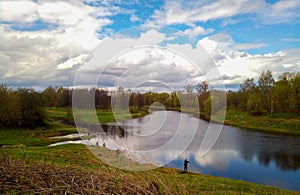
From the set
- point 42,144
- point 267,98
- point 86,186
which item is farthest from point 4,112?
point 267,98

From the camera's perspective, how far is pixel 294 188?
17281 mm

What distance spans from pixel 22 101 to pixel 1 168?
1645 inches

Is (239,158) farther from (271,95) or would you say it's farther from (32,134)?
(271,95)

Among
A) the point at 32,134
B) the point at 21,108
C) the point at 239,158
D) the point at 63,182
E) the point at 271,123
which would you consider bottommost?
the point at 239,158

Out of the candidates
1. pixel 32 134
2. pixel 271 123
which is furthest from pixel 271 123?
pixel 32 134

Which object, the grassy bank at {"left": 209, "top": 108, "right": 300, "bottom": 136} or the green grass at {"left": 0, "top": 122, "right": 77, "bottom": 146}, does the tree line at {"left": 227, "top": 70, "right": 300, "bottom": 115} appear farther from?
the green grass at {"left": 0, "top": 122, "right": 77, "bottom": 146}

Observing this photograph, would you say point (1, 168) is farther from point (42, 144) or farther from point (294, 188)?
point (42, 144)

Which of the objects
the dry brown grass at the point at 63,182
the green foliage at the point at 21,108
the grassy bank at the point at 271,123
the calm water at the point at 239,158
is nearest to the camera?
the dry brown grass at the point at 63,182

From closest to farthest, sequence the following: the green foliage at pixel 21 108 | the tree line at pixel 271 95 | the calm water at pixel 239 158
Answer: the calm water at pixel 239 158, the green foliage at pixel 21 108, the tree line at pixel 271 95

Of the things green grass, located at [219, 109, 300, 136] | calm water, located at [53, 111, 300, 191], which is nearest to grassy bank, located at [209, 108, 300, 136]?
green grass, located at [219, 109, 300, 136]

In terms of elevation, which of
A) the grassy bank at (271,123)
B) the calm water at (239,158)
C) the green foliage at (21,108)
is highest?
the green foliage at (21,108)

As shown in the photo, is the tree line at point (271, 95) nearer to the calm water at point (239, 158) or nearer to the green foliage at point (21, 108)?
the calm water at point (239, 158)

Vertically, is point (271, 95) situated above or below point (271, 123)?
above

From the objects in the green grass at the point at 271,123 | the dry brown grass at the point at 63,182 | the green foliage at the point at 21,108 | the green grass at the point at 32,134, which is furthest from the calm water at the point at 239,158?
the green foliage at the point at 21,108
